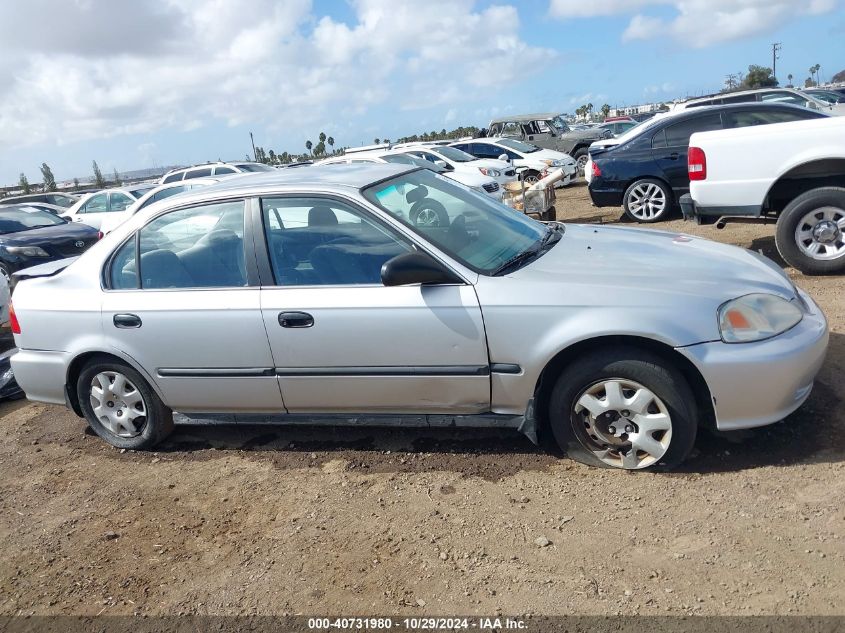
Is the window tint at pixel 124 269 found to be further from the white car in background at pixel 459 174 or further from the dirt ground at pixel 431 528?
the white car in background at pixel 459 174

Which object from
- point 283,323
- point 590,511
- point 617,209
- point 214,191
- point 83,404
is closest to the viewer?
point 590,511

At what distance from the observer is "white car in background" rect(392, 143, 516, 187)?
1567 centimetres

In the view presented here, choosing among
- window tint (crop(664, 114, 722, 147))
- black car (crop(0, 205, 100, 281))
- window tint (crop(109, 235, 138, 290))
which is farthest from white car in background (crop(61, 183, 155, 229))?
window tint (crop(109, 235, 138, 290))

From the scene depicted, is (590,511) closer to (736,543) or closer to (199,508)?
(736,543)

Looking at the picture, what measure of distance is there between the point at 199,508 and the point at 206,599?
0.81 meters

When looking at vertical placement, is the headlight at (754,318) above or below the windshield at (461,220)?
below

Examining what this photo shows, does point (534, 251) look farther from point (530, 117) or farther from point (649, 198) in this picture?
point (530, 117)

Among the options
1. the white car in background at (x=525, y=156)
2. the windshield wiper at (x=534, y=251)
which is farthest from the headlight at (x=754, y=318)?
the white car in background at (x=525, y=156)

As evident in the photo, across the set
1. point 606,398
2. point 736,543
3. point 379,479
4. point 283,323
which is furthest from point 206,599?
point 736,543

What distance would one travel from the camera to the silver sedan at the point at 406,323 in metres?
3.21

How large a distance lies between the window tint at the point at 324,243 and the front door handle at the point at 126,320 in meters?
0.94

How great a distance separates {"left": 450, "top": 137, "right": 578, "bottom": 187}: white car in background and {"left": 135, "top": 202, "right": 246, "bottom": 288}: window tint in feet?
46.8

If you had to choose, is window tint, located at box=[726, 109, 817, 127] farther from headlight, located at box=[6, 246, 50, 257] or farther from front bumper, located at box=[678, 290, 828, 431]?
headlight, located at box=[6, 246, 50, 257]

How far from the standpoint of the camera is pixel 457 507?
131 inches
